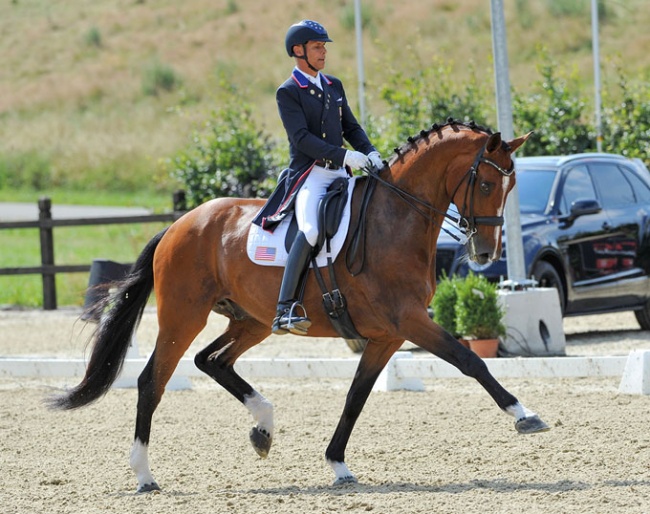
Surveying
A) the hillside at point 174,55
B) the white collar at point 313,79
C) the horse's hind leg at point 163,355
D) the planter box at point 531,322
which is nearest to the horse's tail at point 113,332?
the horse's hind leg at point 163,355

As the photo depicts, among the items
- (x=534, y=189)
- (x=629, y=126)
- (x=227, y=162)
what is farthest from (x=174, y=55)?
(x=534, y=189)

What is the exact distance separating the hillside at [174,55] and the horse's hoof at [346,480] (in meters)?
28.2

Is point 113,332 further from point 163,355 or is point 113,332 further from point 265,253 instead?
point 265,253

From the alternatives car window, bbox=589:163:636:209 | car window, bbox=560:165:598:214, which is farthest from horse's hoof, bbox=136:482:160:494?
car window, bbox=589:163:636:209

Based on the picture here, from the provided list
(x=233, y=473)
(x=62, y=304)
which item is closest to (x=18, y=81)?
(x=62, y=304)

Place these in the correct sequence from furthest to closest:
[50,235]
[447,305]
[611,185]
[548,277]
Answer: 1. [50,235]
2. [611,185]
3. [548,277]
4. [447,305]

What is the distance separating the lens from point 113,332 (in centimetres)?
745

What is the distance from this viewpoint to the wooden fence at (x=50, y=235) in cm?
1733

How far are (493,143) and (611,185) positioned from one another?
23.4ft

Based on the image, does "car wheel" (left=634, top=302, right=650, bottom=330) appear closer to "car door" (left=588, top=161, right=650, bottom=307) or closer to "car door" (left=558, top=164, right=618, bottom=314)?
"car door" (left=588, top=161, right=650, bottom=307)

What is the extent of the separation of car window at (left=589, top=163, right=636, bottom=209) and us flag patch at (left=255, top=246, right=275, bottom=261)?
680 centimetres

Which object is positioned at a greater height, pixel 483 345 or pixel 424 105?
pixel 424 105

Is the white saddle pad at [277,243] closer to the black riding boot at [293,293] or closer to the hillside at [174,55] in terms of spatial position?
the black riding boot at [293,293]

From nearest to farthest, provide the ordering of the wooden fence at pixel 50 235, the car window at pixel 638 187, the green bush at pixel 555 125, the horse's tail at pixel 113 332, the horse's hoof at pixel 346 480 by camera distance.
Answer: the horse's hoof at pixel 346 480
the horse's tail at pixel 113 332
the car window at pixel 638 187
the wooden fence at pixel 50 235
the green bush at pixel 555 125
